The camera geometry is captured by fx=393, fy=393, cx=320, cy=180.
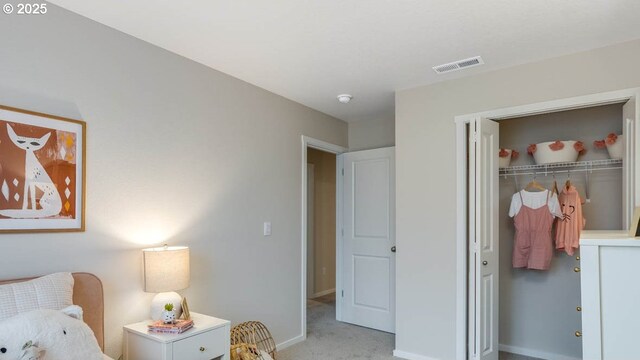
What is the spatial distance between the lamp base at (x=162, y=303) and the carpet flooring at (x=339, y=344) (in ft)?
4.45

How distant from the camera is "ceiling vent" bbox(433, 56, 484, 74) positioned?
9.57 feet

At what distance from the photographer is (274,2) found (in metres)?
2.13

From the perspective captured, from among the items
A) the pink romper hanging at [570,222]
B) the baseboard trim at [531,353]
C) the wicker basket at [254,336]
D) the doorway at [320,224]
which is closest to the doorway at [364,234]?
the wicker basket at [254,336]

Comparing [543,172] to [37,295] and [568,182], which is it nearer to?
[568,182]

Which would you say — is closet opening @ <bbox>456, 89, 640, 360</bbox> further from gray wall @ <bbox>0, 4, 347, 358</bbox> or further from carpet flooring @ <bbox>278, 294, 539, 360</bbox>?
gray wall @ <bbox>0, 4, 347, 358</bbox>

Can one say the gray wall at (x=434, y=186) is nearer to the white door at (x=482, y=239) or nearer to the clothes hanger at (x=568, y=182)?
the white door at (x=482, y=239)

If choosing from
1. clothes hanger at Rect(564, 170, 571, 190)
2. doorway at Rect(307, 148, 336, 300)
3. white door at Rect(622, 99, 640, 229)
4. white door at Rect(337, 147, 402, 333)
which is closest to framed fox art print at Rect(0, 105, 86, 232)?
white door at Rect(337, 147, 402, 333)

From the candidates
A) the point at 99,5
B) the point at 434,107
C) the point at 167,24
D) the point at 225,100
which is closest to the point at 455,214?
the point at 434,107

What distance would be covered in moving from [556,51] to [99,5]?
9.66 ft

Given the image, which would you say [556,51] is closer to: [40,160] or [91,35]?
[91,35]

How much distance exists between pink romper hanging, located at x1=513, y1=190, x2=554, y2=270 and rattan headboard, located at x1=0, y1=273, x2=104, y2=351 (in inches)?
130

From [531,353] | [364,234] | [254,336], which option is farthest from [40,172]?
[531,353]

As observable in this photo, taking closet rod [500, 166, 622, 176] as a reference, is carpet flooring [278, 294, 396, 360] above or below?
below

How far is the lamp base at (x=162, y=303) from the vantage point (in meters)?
2.44
